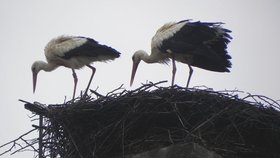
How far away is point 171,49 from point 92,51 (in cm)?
131

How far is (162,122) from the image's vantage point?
5.49 meters

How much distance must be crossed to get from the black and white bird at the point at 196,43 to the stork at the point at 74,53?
0.80 meters

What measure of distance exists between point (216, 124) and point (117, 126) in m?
1.05

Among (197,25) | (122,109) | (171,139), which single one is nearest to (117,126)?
(122,109)

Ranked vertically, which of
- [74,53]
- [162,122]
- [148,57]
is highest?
[74,53]

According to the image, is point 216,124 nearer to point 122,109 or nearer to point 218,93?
point 218,93

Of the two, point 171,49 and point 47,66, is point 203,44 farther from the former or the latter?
point 47,66

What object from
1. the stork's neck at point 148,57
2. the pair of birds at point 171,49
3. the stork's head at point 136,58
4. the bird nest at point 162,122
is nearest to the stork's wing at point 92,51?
the pair of birds at point 171,49

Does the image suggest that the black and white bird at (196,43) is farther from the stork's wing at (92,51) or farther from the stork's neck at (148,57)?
the stork's wing at (92,51)

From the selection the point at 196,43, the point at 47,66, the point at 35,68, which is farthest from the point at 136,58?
the point at 35,68

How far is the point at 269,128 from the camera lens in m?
5.39

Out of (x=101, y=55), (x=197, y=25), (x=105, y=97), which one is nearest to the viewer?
(x=105, y=97)

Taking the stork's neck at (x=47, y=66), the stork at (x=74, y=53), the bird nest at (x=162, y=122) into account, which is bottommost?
the bird nest at (x=162, y=122)

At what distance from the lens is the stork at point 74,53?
7781 mm
